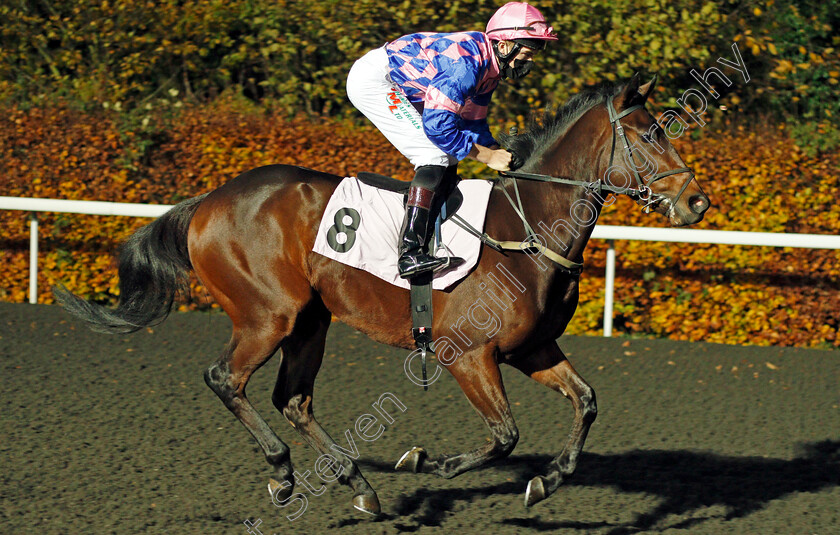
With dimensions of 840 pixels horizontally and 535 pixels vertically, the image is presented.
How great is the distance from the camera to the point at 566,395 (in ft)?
12.9

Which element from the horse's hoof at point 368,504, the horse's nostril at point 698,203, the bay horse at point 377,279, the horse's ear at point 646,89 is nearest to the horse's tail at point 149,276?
the bay horse at point 377,279

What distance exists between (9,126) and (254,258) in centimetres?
513

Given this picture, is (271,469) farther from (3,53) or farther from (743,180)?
(3,53)

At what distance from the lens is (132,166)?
824cm

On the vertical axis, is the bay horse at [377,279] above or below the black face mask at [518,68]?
below

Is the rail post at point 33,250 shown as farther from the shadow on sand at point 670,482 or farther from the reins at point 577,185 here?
the reins at point 577,185

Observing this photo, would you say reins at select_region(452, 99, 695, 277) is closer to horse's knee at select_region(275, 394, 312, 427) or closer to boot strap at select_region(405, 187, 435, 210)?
boot strap at select_region(405, 187, 435, 210)

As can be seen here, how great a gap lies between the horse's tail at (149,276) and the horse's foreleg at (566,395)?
1.63 m

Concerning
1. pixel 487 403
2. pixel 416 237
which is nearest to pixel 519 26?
pixel 416 237

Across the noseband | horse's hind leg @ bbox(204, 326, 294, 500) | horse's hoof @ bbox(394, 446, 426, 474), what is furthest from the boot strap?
horse's hoof @ bbox(394, 446, 426, 474)

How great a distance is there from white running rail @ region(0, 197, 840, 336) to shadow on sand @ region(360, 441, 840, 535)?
2.24 metres

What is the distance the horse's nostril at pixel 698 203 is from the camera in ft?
12.0

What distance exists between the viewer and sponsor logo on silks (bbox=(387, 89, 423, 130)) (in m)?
4.08

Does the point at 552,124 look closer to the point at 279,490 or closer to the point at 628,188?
the point at 628,188
